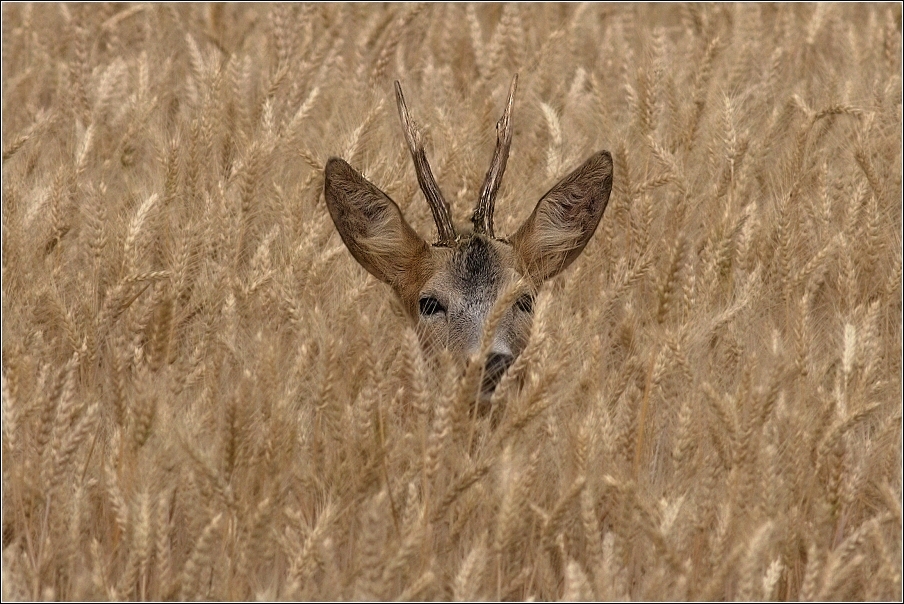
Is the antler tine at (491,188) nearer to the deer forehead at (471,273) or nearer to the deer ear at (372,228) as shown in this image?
the deer forehead at (471,273)

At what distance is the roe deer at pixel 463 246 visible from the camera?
486 centimetres

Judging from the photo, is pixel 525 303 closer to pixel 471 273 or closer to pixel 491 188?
pixel 471 273

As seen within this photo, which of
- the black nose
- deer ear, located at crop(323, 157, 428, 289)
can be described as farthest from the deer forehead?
the black nose

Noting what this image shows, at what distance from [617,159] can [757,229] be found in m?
0.65

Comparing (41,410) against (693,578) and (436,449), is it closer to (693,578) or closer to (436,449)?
(436,449)

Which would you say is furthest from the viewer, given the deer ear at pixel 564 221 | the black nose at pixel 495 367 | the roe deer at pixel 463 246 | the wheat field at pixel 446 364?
the deer ear at pixel 564 221

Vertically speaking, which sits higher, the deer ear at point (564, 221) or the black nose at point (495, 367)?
the deer ear at point (564, 221)

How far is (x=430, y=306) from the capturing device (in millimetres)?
4961

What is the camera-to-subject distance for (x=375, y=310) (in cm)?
525

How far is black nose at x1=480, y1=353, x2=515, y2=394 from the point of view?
14.6ft

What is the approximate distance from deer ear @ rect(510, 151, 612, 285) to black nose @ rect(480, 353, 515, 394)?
66 cm

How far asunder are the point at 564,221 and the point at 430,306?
25.4 inches

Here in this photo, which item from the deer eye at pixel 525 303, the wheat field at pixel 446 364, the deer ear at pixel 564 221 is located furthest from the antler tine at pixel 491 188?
the wheat field at pixel 446 364

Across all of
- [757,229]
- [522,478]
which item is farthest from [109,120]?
[522,478]
